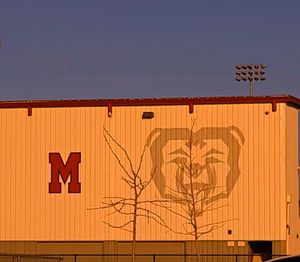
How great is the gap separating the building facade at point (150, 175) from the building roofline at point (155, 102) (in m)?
0.06

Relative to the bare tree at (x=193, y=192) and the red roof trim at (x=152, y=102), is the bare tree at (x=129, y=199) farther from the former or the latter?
the red roof trim at (x=152, y=102)

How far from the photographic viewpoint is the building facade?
49750mm

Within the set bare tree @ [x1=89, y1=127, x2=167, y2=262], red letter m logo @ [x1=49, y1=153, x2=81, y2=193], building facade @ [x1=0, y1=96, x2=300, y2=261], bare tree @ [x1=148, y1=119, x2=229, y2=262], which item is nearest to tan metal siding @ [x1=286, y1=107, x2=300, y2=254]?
building facade @ [x1=0, y1=96, x2=300, y2=261]

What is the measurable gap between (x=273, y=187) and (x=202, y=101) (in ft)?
18.2

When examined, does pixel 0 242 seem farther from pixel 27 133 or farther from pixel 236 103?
pixel 236 103

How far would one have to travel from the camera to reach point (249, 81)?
10869 cm

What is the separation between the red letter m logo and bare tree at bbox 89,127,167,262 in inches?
68.8

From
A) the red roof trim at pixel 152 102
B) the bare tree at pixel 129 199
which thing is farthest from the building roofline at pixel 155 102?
the bare tree at pixel 129 199

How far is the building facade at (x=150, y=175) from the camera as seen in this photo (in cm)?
4975

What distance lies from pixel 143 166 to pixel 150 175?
0.59 metres

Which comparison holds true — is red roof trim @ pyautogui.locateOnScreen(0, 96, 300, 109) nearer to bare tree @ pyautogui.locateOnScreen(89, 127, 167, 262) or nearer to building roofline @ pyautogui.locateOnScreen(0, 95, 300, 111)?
building roofline @ pyautogui.locateOnScreen(0, 95, 300, 111)

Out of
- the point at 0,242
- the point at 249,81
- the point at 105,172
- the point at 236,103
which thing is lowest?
the point at 0,242

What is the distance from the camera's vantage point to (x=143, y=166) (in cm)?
5075

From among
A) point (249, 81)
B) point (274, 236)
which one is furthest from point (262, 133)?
point (249, 81)
